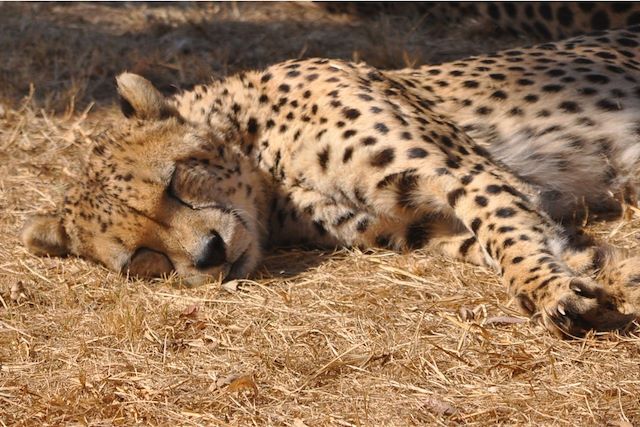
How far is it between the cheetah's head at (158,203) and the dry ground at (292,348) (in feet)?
0.32

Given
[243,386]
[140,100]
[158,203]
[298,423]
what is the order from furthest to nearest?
[140,100], [158,203], [243,386], [298,423]

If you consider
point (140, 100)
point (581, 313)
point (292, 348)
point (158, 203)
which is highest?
point (140, 100)

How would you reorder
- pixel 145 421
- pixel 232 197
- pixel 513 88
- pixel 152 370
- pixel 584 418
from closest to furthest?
1. pixel 584 418
2. pixel 145 421
3. pixel 152 370
4. pixel 232 197
5. pixel 513 88

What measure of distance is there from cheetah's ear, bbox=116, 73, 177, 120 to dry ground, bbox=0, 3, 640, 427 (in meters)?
0.62

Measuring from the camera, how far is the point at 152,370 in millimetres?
3713

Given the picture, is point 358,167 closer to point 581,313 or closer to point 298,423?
point 581,313

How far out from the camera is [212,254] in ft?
13.9

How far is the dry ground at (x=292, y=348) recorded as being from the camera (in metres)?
3.37

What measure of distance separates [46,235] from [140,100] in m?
0.64

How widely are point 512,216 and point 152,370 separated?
4.41ft

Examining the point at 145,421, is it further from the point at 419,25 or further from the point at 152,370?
the point at 419,25

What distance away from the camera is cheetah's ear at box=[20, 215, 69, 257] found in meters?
4.54

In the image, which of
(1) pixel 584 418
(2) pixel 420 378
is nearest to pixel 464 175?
(2) pixel 420 378

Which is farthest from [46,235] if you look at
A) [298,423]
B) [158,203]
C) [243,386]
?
[298,423]
